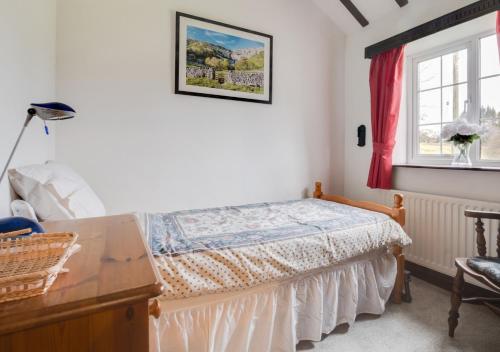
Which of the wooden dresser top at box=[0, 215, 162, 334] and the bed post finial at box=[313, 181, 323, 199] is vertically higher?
the bed post finial at box=[313, 181, 323, 199]

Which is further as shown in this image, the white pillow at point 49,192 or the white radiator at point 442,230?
the white radiator at point 442,230

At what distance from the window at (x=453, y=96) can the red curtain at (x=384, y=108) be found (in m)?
0.30

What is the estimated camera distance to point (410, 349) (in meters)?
1.53

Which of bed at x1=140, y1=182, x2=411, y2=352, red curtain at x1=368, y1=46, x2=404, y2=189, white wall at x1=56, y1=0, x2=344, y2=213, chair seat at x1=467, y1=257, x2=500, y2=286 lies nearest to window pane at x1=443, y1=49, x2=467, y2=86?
red curtain at x1=368, y1=46, x2=404, y2=189

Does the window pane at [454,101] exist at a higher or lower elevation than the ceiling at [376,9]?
lower

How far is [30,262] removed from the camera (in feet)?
1.91

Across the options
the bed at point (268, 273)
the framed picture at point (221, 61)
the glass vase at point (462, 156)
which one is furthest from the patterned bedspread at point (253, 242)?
the framed picture at point (221, 61)

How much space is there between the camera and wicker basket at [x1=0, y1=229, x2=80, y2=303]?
483mm

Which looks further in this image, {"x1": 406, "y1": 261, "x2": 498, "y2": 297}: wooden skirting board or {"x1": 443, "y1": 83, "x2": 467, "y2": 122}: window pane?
{"x1": 443, "y1": 83, "x2": 467, "y2": 122}: window pane

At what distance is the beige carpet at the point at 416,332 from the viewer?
1.55 metres

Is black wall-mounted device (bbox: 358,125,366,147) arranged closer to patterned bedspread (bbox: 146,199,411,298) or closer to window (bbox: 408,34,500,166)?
window (bbox: 408,34,500,166)

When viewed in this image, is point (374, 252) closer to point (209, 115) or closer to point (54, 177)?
point (209, 115)

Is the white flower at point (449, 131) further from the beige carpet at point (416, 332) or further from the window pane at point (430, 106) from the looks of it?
the beige carpet at point (416, 332)

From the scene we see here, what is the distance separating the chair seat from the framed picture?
82.4 inches
